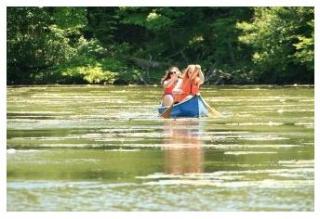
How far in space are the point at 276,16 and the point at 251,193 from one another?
39692 mm

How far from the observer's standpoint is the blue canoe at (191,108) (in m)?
27.5

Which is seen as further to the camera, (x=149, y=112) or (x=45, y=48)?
(x=45, y=48)

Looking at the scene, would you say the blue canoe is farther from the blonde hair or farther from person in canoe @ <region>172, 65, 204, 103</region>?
the blonde hair

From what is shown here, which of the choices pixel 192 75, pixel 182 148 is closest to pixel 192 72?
pixel 192 75

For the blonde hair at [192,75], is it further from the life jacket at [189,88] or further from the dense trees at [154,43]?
the dense trees at [154,43]

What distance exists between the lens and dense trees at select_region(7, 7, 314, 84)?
53.7 metres

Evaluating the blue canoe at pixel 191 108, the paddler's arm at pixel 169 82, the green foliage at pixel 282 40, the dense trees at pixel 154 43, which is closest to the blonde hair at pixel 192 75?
the blue canoe at pixel 191 108

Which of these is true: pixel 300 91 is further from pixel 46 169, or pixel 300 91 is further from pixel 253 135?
pixel 46 169

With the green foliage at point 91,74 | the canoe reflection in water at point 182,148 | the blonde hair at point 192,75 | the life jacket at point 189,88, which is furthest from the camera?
the green foliage at point 91,74

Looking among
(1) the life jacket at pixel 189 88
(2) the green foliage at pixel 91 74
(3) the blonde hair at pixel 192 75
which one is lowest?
(2) the green foliage at pixel 91 74

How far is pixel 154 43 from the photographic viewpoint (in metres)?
60.8

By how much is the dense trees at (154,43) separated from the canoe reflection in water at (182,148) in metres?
27.9
